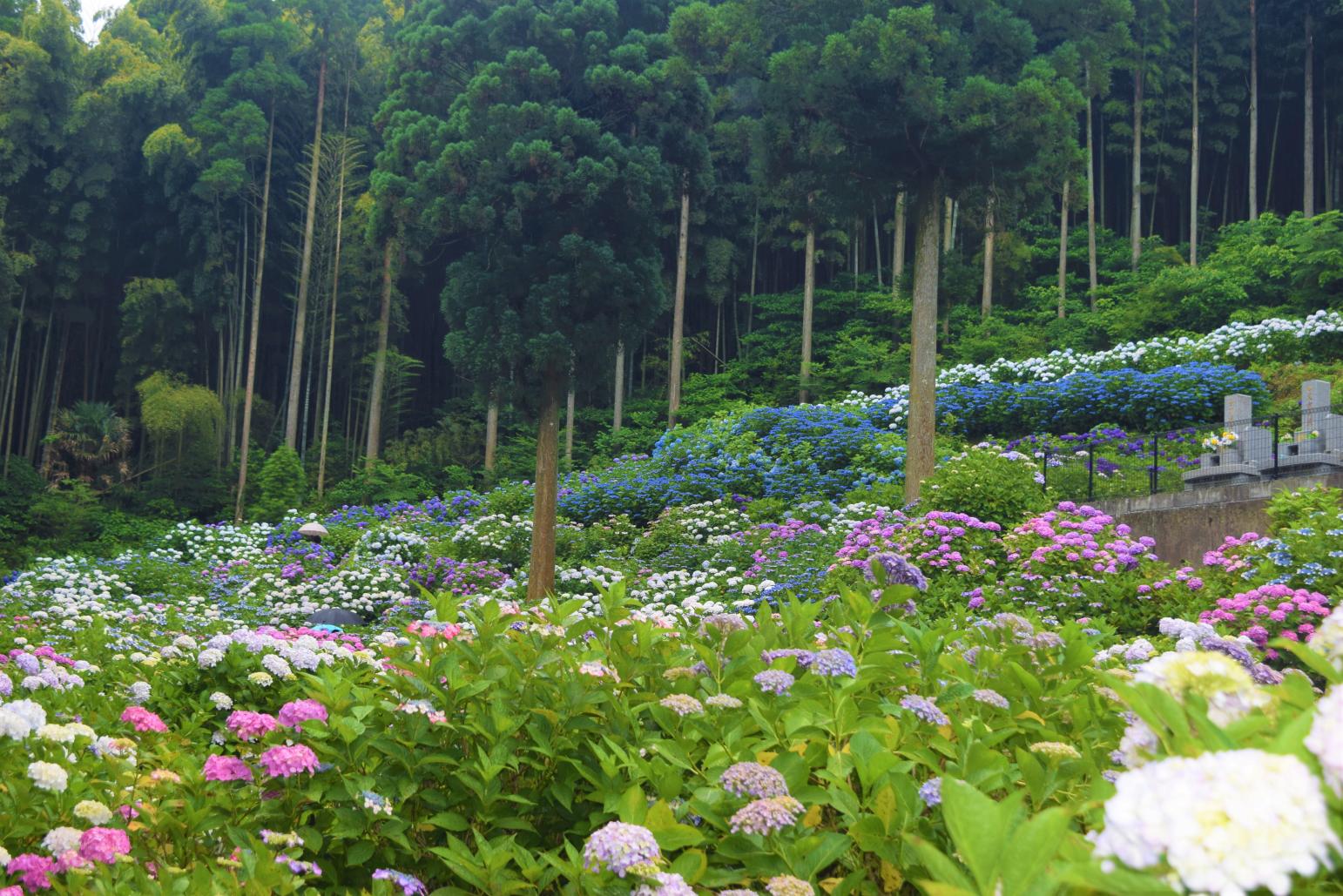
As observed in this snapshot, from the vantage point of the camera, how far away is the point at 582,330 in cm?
1316

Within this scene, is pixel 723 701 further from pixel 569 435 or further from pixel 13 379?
pixel 13 379

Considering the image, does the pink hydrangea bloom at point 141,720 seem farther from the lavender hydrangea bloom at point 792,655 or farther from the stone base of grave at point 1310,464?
the stone base of grave at point 1310,464

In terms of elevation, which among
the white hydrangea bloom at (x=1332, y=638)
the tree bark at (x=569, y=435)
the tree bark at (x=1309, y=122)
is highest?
the tree bark at (x=1309, y=122)

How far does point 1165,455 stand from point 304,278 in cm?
1814

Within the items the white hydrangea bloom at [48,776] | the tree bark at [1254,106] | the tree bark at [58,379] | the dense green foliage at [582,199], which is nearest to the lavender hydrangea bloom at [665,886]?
the white hydrangea bloom at [48,776]

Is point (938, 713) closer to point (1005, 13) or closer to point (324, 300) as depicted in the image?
point (1005, 13)

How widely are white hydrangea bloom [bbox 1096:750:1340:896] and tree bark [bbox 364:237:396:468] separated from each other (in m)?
21.6

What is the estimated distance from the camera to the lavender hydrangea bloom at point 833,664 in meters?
2.17

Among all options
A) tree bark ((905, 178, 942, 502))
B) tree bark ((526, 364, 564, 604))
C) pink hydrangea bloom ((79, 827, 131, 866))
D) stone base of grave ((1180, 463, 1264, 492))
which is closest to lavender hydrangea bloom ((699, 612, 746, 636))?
pink hydrangea bloom ((79, 827, 131, 866))

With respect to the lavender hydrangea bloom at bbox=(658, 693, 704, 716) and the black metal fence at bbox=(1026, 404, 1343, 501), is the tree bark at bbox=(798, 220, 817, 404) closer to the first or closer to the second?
the black metal fence at bbox=(1026, 404, 1343, 501)

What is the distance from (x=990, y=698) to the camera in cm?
216

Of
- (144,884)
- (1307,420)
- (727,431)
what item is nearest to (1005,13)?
(1307,420)

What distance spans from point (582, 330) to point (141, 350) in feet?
48.6

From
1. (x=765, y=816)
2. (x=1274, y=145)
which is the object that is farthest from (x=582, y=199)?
(x=1274, y=145)
